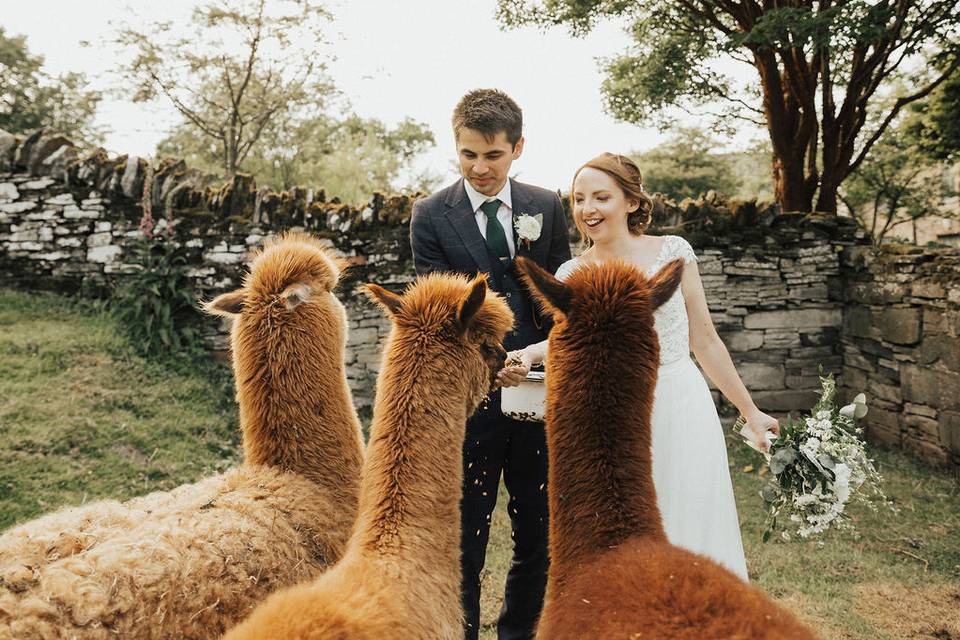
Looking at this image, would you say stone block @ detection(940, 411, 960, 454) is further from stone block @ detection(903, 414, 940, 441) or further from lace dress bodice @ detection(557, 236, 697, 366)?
lace dress bodice @ detection(557, 236, 697, 366)

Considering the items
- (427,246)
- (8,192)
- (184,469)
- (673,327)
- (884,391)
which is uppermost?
(8,192)

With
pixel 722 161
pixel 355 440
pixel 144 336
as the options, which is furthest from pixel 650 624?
pixel 722 161

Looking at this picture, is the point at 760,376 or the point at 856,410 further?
the point at 760,376

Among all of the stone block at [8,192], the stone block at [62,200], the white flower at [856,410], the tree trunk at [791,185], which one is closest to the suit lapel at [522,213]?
the white flower at [856,410]

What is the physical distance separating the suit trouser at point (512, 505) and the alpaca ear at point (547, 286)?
1.03 meters

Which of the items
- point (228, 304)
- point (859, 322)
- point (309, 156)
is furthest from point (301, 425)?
point (309, 156)

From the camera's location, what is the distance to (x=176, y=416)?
6.58 meters

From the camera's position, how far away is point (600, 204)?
291cm

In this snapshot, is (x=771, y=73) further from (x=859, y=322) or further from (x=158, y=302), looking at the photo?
(x=158, y=302)

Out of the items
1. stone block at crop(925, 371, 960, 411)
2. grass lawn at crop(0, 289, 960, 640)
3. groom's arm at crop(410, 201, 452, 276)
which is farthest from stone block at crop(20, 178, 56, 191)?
stone block at crop(925, 371, 960, 411)

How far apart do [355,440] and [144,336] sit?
5.87m

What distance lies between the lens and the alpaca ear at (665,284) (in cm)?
197

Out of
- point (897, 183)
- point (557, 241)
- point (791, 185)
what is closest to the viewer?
point (557, 241)

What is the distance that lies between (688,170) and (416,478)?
923 inches
